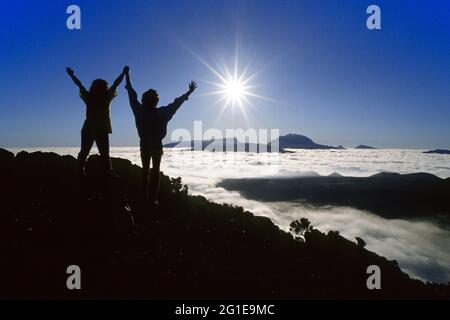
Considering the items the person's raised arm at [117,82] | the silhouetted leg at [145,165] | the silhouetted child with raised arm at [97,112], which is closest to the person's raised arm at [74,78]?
the silhouetted child with raised arm at [97,112]

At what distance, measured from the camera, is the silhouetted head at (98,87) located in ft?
24.5

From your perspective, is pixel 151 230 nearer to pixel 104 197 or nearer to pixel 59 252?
pixel 104 197

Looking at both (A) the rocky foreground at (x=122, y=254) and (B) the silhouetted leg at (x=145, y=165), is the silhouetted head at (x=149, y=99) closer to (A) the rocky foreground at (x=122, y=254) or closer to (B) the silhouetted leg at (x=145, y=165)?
(B) the silhouetted leg at (x=145, y=165)

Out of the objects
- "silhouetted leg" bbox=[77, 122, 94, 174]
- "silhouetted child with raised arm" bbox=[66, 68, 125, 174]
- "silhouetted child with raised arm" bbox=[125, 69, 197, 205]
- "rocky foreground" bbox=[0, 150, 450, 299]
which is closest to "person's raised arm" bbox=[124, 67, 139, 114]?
"silhouetted child with raised arm" bbox=[125, 69, 197, 205]

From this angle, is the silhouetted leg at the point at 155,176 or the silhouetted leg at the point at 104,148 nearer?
the silhouetted leg at the point at 104,148

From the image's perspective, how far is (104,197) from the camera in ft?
27.7

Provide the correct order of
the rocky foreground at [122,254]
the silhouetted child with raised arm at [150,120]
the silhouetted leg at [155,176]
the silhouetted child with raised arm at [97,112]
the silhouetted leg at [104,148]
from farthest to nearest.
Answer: the silhouetted leg at [155,176] → the silhouetted leg at [104,148] → the silhouetted child with raised arm at [150,120] → the silhouetted child with raised arm at [97,112] → the rocky foreground at [122,254]

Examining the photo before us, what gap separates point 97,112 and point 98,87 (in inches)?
22.7

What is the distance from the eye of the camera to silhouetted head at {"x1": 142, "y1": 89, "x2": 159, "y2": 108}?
770 cm
